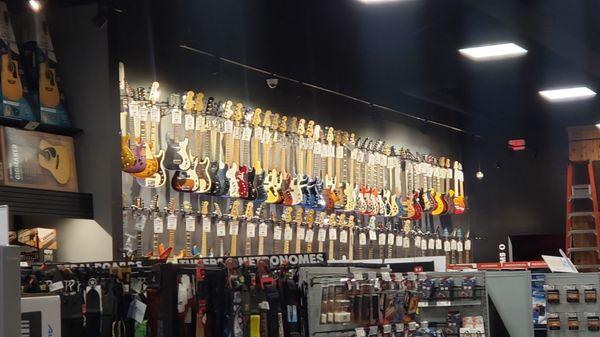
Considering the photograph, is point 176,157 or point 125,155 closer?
point 125,155

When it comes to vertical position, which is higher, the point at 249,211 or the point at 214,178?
the point at 214,178

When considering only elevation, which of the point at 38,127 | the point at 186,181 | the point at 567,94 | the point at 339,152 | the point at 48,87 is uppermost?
the point at 567,94

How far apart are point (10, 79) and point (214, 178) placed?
2268mm

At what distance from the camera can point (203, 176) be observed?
27.1ft

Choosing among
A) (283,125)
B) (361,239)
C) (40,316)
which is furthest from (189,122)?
(40,316)

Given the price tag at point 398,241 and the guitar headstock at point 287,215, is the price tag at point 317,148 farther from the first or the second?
the price tag at point 398,241

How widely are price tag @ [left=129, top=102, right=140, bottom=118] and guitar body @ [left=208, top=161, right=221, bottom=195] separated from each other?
91 centimetres

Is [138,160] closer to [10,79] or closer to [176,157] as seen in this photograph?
[176,157]

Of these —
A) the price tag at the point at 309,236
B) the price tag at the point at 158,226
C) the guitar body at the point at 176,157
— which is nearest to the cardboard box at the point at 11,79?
the guitar body at the point at 176,157

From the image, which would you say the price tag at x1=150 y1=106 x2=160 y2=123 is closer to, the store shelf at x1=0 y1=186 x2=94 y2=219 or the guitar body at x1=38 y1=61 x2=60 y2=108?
the guitar body at x1=38 y1=61 x2=60 y2=108

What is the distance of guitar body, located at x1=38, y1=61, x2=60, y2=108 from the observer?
22.3 ft

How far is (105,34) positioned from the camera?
6906 millimetres

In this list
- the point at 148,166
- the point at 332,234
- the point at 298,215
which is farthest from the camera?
the point at 332,234

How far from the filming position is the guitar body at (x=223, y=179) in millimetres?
8422
